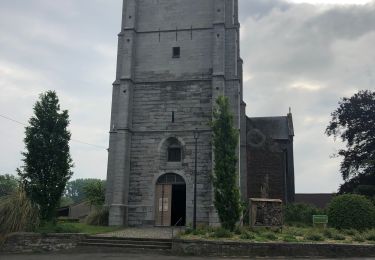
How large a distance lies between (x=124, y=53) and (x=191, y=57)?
4.93m

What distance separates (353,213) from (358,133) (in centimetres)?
1615

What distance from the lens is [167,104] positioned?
27766 millimetres

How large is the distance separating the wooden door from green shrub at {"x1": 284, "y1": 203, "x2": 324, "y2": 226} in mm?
9007

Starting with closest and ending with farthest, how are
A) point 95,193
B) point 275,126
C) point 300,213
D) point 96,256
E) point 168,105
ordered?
point 96,256, point 168,105, point 300,213, point 95,193, point 275,126

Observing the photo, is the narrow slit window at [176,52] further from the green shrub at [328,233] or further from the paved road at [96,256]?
the paved road at [96,256]

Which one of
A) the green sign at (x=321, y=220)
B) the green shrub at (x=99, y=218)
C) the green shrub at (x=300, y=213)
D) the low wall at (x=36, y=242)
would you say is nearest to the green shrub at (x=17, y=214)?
the low wall at (x=36, y=242)

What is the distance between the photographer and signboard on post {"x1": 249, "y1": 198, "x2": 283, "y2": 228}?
68.4ft

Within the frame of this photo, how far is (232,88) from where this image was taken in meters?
27.4

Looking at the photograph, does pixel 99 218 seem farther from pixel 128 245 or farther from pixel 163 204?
pixel 128 245

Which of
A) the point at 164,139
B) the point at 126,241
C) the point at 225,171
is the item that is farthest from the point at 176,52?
the point at 126,241

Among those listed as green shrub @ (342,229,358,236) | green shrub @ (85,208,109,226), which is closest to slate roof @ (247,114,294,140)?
green shrub @ (85,208,109,226)

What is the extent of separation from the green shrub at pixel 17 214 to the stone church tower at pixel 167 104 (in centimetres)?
777

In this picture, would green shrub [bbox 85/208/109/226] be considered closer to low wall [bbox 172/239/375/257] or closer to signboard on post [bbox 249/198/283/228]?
signboard on post [bbox 249/198/283/228]

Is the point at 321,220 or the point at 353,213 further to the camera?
the point at 321,220
